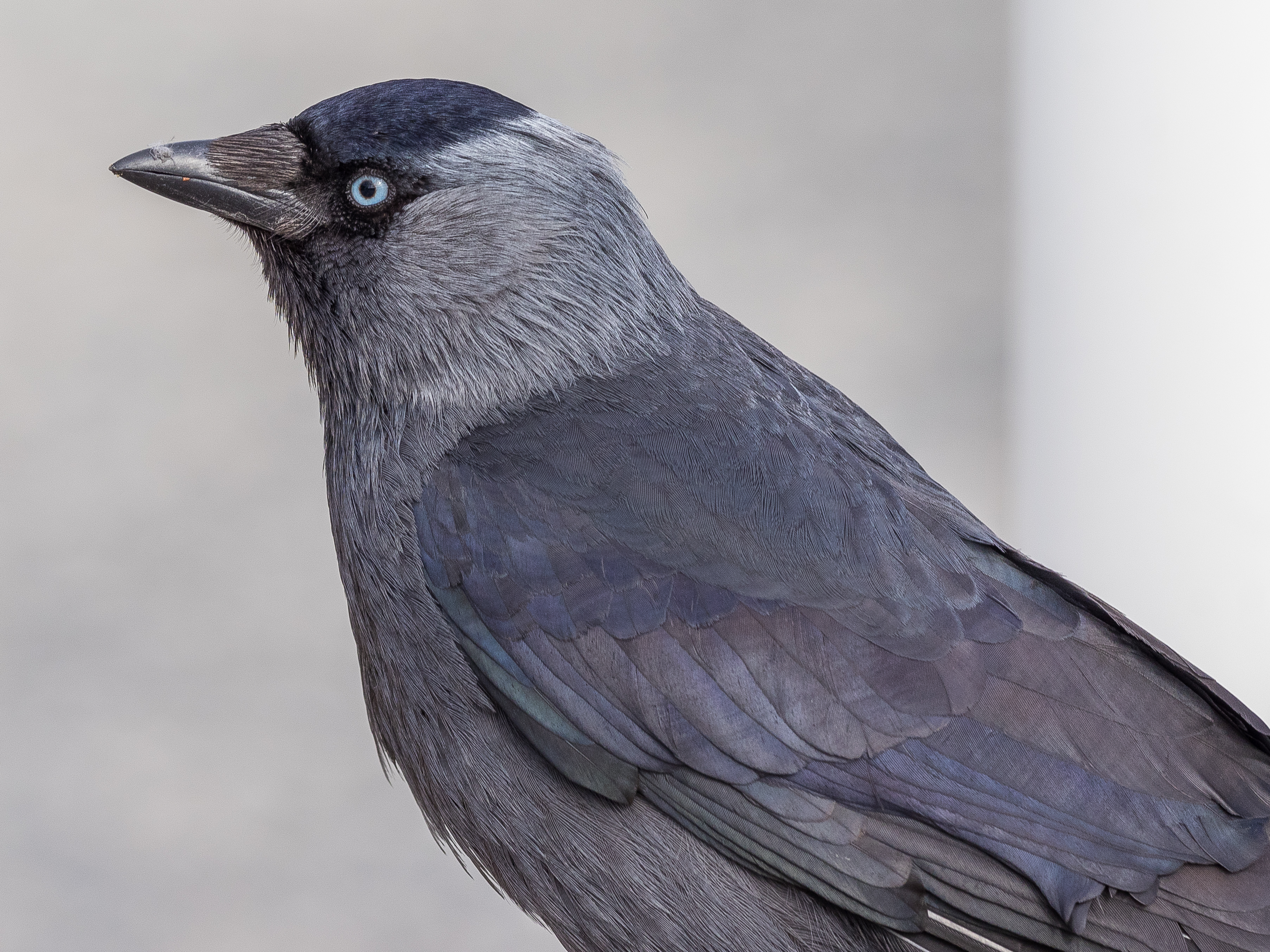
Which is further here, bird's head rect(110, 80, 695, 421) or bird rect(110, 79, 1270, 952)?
bird's head rect(110, 80, 695, 421)

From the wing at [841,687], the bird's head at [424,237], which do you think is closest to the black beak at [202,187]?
the bird's head at [424,237]

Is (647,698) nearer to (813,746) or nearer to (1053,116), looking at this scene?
(813,746)

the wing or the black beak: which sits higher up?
the black beak

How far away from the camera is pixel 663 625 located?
1446 mm

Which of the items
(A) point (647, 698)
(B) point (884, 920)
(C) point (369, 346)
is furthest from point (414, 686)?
(B) point (884, 920)

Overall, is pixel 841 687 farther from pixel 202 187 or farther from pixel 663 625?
pixel 202 187

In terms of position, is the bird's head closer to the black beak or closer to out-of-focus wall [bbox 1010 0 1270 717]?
the black beak

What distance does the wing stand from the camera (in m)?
1.36

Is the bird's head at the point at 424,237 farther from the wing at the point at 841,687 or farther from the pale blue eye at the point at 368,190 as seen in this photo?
the wing at the point at 841,687

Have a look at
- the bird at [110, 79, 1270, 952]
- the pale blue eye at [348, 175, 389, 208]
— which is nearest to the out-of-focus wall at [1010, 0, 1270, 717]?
the bird at [110, 79, 1270, 952]

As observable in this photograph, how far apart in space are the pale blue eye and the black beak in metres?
0.07

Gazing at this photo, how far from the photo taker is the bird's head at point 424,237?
1.58m

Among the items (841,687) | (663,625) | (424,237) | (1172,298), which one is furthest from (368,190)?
(1172,298)

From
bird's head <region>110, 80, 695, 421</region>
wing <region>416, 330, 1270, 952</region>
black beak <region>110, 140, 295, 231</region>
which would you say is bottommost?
wing <region>416, 330, 1270, 952</region>
